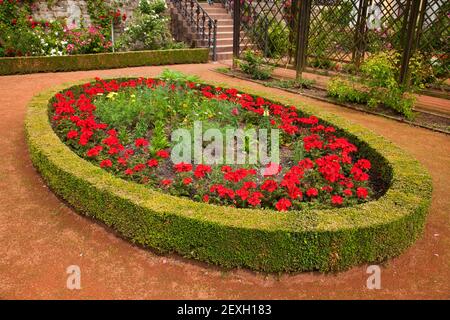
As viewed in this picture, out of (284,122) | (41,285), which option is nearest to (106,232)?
(41,285)

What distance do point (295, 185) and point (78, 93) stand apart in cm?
450

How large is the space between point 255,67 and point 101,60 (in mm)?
3837

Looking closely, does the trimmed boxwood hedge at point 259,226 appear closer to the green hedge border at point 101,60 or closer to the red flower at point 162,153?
the red flower at point 162,153

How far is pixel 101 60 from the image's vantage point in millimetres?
10109

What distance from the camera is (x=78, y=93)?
6.59m

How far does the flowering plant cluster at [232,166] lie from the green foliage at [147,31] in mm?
6002

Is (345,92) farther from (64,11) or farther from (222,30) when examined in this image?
(64,11)

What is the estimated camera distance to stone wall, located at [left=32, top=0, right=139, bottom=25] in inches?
419

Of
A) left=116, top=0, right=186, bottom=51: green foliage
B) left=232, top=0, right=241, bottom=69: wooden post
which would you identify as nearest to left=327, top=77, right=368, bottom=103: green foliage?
left=232, top=0, right=241, bottom=69: wooden post

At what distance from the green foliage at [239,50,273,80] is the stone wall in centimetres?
482

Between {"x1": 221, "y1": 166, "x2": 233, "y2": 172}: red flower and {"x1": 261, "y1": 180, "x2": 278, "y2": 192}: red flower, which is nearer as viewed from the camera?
{"x1": 261, "y1": 180, "x2": 278, "y2": 192}: red flower

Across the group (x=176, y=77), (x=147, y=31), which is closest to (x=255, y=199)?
(x=176, y=77)

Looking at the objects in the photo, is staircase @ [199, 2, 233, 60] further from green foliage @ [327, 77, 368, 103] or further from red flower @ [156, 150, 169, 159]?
red flower @ [156, 150, 169, 159]
